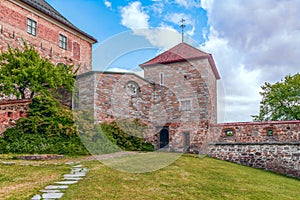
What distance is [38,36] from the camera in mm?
17953

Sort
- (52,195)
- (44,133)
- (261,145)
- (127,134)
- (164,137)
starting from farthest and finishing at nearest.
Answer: (164,137) < (127,134) < (261,145) < (44,133) < (52,195)

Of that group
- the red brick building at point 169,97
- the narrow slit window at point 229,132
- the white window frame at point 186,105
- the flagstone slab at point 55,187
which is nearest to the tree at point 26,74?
the red brick building at point 169,97

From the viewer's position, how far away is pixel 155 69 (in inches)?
711

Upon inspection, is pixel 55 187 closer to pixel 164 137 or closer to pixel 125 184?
pixel 125 184

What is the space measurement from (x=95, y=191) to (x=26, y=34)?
566 inches

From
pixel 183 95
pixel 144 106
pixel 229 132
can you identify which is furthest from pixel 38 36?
pixel 229 132

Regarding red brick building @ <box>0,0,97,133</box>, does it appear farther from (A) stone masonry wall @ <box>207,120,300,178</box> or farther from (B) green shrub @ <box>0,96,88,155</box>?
(A) stone masonry wall @ <box>207,120,300,178</box>

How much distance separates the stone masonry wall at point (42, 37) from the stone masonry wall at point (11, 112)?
17.0 ft

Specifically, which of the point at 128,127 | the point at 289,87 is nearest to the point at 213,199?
the point at 128,127

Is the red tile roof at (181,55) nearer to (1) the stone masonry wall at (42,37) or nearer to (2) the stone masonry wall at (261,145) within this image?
(2) the stone masonry wall at (261,145)

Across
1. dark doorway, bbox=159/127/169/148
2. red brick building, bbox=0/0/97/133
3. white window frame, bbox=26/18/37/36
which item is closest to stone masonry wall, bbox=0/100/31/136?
red brick building, bbox=0/0/97/133

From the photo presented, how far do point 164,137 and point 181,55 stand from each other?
5463 mm

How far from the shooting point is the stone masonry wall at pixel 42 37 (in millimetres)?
15807

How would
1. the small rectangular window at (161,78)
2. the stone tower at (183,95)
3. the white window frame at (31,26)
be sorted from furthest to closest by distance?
the small rectangular window at (161,78), the white window frame at (31,26), the stone tower at (183,95)
